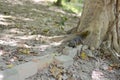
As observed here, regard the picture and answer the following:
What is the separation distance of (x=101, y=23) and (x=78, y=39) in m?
0.65

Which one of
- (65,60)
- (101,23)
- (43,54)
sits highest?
(101,23)

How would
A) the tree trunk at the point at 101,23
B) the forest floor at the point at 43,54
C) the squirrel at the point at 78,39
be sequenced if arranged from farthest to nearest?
the tree trunk at the point at 101,23 → the squirrel at the point at 78,39 → the forest floor at the point at 43,54

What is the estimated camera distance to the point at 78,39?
6.50m

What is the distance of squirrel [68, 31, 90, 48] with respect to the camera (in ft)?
20.8

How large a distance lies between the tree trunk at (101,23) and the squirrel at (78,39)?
7 centimetres

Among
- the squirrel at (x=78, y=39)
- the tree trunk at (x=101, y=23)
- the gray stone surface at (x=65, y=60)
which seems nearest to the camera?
the gray stone surface at (x=65, y=60)

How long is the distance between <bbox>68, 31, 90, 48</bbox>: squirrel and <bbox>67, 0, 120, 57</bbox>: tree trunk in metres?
0.07

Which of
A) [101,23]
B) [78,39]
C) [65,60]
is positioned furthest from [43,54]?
[101,23]

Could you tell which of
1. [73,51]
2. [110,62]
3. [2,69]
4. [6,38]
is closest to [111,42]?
[110,62]

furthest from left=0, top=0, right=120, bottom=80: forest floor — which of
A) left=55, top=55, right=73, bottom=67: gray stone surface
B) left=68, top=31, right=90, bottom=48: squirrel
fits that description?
left=68, top=31, right=90, bottom=48: squirrel

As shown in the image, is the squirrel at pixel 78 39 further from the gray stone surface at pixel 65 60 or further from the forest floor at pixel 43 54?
the gray stone surface at pixel 65 60

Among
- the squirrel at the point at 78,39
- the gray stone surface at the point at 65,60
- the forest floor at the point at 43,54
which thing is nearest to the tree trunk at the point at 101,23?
the squirrel at the point at 78,39

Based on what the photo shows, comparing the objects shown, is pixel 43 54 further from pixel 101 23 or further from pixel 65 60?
pixel 101 23

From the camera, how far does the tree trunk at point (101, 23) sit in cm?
648
